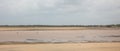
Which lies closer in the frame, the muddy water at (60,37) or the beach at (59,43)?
the beach at (59,43)

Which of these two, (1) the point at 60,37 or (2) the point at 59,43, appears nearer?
(2) the point at 59,43

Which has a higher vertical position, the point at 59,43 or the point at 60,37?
the point at 59,43

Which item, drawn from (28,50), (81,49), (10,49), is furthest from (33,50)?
(81,49)

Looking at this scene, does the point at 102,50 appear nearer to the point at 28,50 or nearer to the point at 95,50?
the point at 95,50

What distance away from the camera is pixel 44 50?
12.5m

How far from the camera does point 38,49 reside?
42.5ft

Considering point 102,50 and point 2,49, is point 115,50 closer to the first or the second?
point 102,50

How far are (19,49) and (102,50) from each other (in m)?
3.95

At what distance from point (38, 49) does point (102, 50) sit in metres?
3.02

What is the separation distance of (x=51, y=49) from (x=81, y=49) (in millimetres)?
1474

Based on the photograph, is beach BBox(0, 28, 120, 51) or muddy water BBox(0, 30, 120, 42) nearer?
beach BBox(0, 28, 120, 51)

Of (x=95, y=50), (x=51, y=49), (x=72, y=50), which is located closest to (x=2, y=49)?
(x=51, y=49)

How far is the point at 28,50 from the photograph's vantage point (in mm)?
12555

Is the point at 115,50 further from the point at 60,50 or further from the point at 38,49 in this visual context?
the point at 38,49
